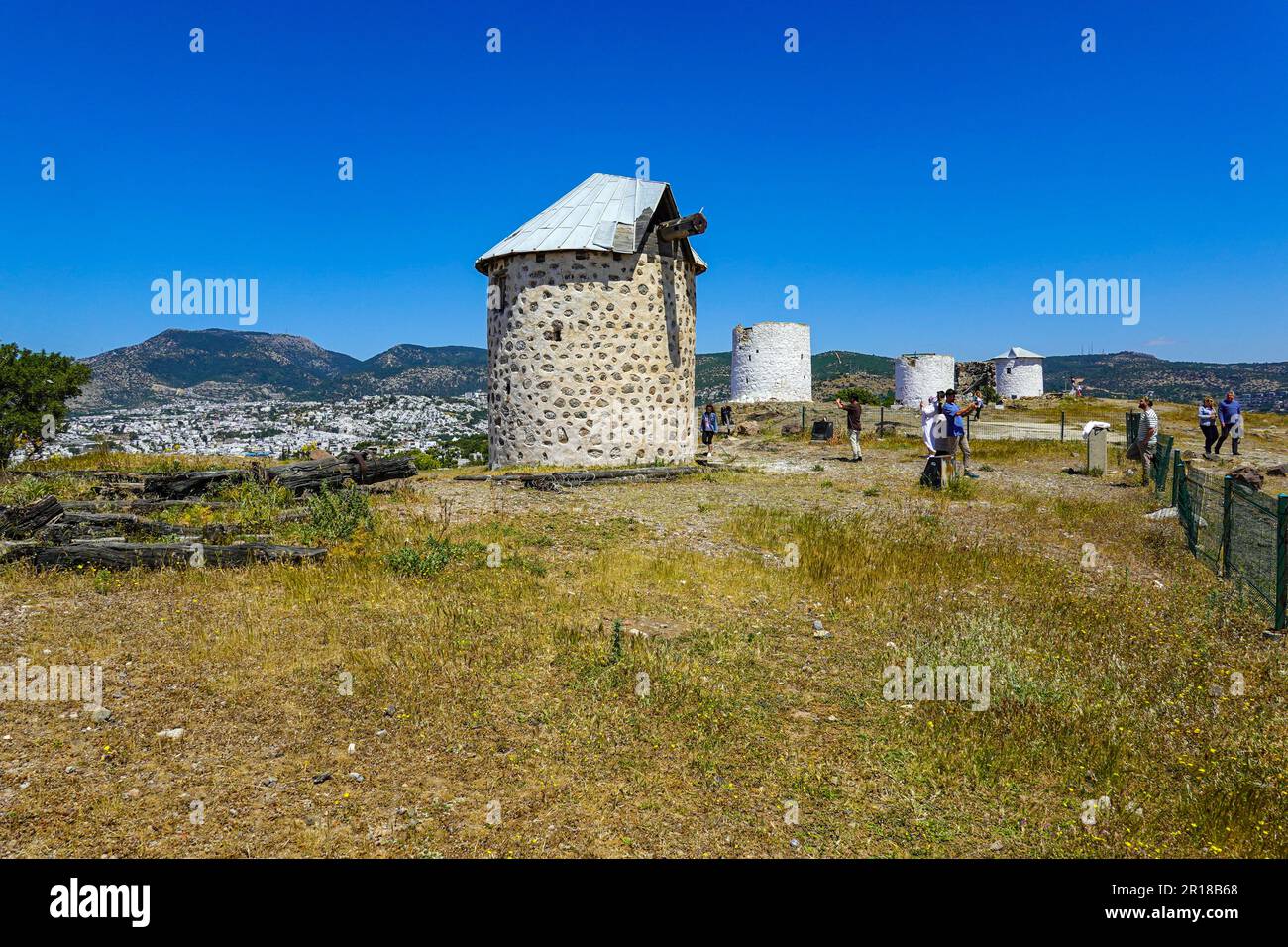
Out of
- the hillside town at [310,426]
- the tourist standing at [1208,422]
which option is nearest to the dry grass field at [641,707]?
the tourist standing at [1208,422]

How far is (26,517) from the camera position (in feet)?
30.7

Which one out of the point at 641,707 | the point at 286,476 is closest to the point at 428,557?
the point at 641,707

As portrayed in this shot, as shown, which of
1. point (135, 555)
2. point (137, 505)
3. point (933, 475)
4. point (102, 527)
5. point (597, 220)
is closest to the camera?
point (135, 555)

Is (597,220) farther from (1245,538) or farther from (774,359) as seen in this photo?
(774,359)

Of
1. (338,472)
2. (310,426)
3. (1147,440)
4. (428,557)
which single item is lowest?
(428,557)

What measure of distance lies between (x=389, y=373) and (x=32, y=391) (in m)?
140

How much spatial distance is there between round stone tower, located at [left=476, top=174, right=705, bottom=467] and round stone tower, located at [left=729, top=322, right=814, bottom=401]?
29.0 m

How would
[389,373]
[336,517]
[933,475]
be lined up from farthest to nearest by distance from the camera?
[389,373] → [933,475] → [336,517]

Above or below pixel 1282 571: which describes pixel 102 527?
above

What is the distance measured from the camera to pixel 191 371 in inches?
5802
